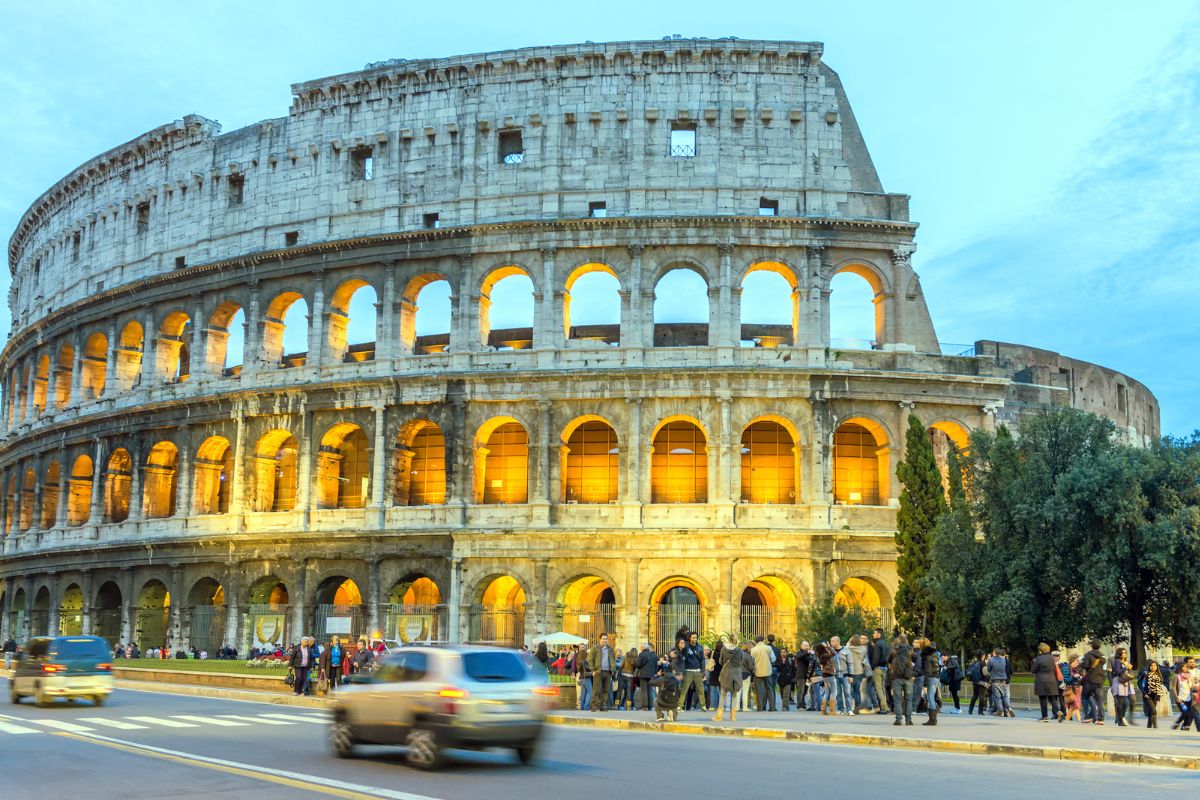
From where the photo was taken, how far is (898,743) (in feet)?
56.4

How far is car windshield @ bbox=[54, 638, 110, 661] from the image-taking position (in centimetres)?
2295

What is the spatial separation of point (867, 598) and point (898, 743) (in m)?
19.4

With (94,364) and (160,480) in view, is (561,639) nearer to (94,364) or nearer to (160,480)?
(160,480)

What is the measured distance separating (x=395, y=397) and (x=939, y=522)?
647 inches

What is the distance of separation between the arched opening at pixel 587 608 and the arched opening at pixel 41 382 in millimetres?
25660

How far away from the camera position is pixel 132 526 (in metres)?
42.7

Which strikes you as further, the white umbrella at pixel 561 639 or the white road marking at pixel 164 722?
the white umbrella at pixel 561 639

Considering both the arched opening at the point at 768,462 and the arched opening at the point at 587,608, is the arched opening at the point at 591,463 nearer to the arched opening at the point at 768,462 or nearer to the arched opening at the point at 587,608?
the arched opening at the point at 587,608

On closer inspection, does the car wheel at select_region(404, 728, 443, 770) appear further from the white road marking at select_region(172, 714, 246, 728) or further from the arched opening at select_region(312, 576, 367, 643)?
the arched opening at select_region(312, 576, 367, 643)

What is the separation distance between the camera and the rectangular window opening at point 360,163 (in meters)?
39.9

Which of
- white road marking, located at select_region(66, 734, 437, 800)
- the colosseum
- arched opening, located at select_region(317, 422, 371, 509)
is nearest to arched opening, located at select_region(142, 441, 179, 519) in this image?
the colosseum

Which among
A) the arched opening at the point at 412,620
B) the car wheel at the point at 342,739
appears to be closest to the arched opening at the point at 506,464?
the arched opening at the point at 412,620

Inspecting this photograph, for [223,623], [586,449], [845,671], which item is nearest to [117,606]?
[223,623]

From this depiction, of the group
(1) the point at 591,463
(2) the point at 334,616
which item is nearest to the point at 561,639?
(1) the point at 591,463
